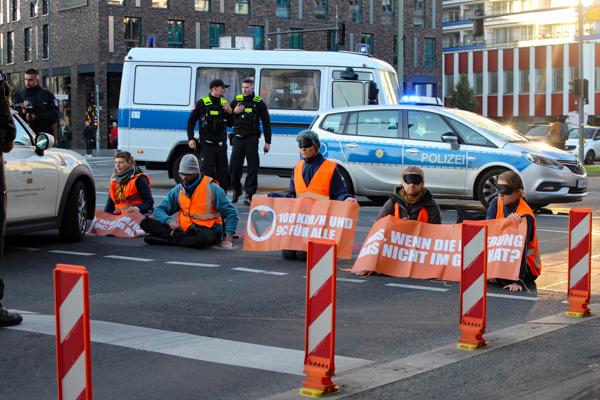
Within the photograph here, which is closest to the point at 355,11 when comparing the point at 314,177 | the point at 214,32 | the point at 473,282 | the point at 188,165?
the point at 214,32

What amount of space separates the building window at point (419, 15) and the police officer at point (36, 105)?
60.7 m

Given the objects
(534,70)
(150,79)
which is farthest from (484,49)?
(150,79)

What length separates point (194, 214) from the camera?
11750 mm

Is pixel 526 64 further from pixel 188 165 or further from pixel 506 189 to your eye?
pixel 506 189

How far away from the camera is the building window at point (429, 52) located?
75.5 m

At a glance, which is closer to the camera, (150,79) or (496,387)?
(496,387)

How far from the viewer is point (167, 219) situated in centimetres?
1183

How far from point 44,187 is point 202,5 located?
176 ft

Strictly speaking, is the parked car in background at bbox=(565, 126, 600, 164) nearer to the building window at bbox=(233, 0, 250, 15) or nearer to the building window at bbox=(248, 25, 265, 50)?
the building window at bbox=(248, 25, 265, 50)

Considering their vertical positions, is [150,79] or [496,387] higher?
[150,79]

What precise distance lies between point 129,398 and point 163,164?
16.7 metres

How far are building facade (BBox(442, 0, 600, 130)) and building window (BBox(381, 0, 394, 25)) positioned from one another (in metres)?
9.16

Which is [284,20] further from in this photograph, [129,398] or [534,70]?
[129,398]

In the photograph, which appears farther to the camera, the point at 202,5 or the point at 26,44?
the point at 26,44
